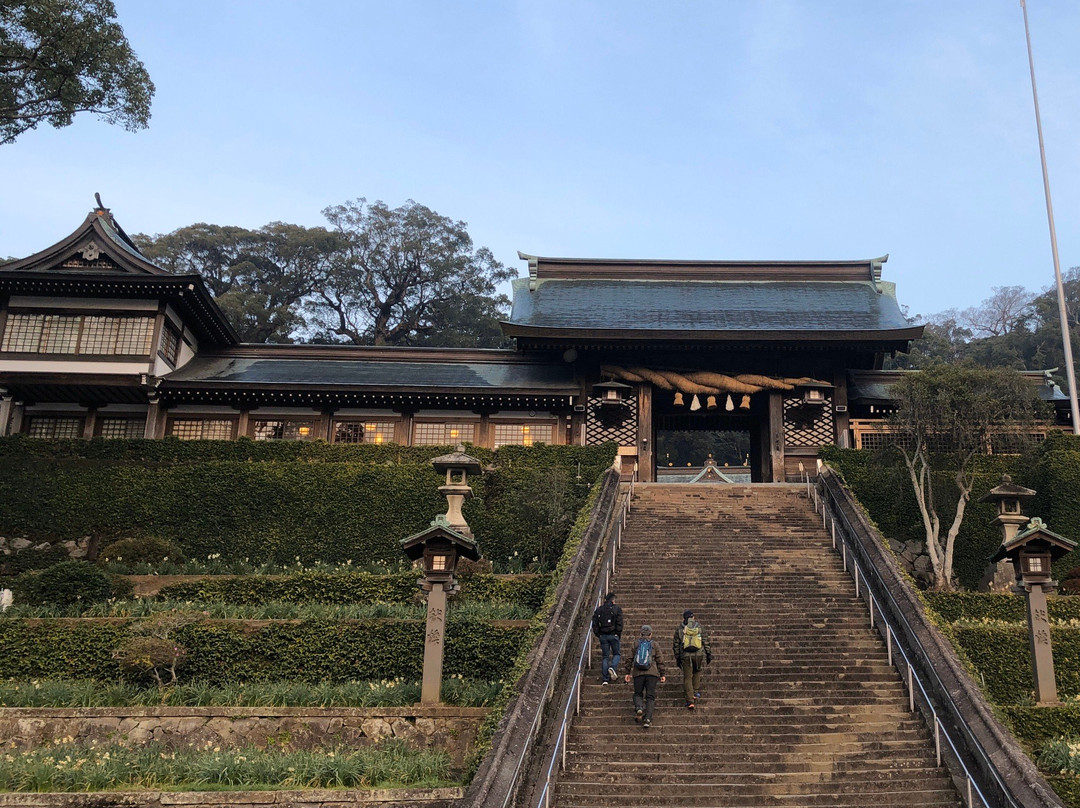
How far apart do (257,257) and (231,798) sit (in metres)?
47.0

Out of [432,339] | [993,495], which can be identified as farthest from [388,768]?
[432,339]

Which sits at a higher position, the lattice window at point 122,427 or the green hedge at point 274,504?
the lattice window at point 122,427

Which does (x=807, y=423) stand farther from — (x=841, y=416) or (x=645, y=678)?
(x=645, y=678)

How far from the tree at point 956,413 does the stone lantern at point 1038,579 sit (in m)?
6.22

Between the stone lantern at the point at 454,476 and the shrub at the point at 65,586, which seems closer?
the shrub at the point at 65,586

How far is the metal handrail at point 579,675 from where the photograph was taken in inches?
417

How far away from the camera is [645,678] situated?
475 inches

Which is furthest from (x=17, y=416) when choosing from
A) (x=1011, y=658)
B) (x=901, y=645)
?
(x=1011, y=658)

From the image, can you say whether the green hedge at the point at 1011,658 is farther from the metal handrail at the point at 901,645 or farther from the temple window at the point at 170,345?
the temple window at the point at 170,345

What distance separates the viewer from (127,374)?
86.0 feet

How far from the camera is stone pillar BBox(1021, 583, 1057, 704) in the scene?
12.9 metres

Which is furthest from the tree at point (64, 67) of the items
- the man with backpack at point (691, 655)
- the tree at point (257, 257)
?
the tree at point (257, 257)

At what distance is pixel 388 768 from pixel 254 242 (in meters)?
47.3

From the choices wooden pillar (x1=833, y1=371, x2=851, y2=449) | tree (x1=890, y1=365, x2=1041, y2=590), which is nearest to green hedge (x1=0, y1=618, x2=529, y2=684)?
tree (x1=890, y1=365, x2=1041, y2=590)
